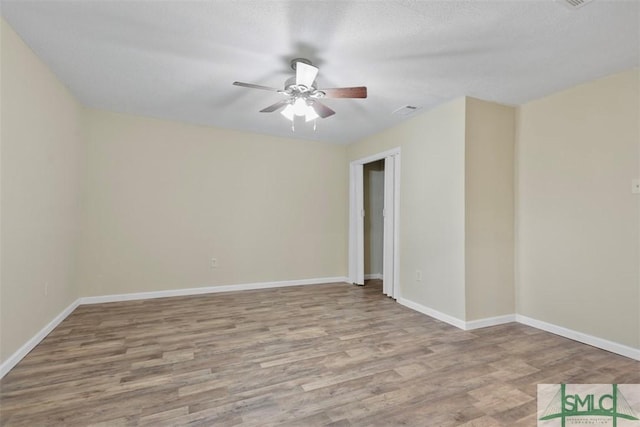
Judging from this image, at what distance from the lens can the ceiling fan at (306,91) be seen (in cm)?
217

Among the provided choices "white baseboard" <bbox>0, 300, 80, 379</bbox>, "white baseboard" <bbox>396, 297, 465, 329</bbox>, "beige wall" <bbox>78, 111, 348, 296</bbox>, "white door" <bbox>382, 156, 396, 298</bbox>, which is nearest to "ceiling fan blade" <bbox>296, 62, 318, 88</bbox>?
"white door" <bbox>382, 156, 396, 298</bbox>

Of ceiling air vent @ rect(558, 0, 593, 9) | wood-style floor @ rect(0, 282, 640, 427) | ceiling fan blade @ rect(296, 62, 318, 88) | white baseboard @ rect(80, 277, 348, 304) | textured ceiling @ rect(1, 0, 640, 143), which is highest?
textured ceiling @ rect(1, 0, 640, 143)

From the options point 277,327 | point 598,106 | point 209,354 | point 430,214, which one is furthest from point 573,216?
point 209,354

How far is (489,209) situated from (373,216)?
2499mm

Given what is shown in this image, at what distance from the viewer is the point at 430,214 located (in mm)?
3529

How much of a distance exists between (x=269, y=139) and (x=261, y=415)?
3851 millimetres

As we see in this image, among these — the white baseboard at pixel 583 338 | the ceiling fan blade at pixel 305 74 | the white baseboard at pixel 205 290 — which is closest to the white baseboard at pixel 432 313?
the white baseboard at pixel 583 338

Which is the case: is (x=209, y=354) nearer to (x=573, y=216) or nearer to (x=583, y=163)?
(x=573, y=216)

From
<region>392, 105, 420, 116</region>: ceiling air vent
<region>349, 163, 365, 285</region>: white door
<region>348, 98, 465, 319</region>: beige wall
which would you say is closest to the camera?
<region>348, 98, 465, 319</region>: beige wall

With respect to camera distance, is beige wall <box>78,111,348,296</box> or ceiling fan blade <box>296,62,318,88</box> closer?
ceiling fan blade <box>296,62,318,88</box>

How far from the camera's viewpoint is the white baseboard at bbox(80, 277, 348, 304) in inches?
149

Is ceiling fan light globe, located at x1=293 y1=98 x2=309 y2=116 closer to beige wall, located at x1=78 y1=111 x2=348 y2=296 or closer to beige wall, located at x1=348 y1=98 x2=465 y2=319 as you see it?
beige wall, located at x1=348 y1=98 x2=465 y2=319

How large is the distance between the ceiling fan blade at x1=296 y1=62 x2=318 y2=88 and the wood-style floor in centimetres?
215

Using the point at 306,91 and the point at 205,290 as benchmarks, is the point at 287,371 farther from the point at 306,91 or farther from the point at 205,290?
the point at 205,290
